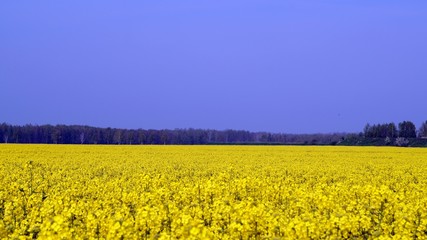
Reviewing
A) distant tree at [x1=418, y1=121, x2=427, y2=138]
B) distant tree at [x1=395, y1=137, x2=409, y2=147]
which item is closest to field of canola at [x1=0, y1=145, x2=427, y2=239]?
distant tree at [x1=395, y1=137, x2=409, y2=147]

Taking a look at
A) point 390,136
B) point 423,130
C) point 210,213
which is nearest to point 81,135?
point 390,136

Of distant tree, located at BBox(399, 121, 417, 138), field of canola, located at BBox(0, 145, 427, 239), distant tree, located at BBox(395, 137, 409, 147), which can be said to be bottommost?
field of canola, located at BBox(0, 145, 427, 239)

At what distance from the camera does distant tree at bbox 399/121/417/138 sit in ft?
349

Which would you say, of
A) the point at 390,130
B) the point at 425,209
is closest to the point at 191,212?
the point at 425,209

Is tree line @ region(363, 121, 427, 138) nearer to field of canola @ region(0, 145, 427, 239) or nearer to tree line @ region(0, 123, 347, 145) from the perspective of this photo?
tree line @ region(0, 123, 347, 145)

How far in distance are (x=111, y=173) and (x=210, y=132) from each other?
161833mm

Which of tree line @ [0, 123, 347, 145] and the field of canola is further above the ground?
tree line @ [0, 123, 347, 145]

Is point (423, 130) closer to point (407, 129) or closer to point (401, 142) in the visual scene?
point (407, 129)

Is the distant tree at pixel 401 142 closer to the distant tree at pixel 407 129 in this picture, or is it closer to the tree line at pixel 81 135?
the distant tree at pixel 407 129

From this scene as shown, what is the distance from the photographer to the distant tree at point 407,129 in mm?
106363

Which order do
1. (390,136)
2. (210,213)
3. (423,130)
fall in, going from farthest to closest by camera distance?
1. (423,130)
2. (390,136)
3. (210,213)

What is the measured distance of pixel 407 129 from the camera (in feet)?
364

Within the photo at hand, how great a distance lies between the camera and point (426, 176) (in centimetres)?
2352

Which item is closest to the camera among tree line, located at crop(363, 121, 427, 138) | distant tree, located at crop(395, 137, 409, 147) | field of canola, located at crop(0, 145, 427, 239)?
field of canola, located at crop(0, 145, 427, 239)
